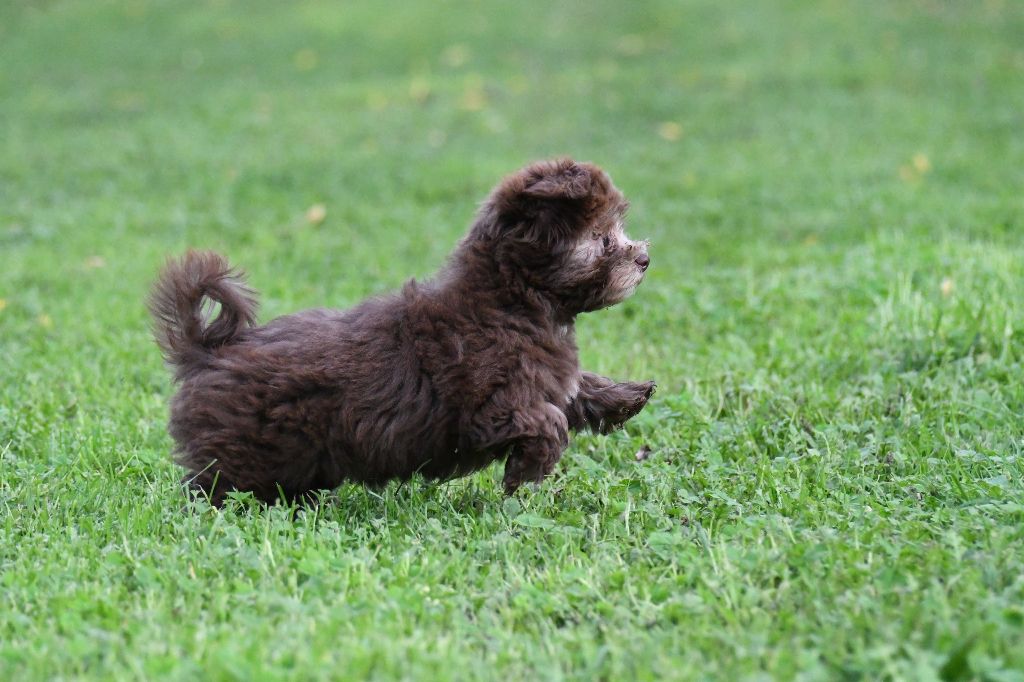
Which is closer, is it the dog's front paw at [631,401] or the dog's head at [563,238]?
the dog's head at [563,238]

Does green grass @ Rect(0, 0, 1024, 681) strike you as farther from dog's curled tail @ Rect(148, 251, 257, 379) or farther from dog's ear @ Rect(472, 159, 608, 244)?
dog's ear @ Rect(472, 159, 608, 244)

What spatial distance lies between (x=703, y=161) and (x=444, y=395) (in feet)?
27.5

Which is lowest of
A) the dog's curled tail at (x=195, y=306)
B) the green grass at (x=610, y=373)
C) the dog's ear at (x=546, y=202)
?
the green grass at (x=610, y=373)

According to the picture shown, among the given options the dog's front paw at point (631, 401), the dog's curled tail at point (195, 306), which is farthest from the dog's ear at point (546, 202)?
the dog's curled tail at point (195, 306)

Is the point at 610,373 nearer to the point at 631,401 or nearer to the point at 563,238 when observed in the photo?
the point at 631,401

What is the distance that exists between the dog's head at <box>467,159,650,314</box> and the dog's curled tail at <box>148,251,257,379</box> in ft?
3.48

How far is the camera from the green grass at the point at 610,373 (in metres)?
3.50

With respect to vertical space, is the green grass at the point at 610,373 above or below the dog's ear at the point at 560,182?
below

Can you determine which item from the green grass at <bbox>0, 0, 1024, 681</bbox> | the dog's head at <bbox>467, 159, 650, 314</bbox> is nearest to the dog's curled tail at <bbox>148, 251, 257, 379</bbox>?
the green grass at <bbox>0, 0, 1024, 681</bbox>

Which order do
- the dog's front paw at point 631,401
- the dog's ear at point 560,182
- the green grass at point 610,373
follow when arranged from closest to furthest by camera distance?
the green grass at point 610,373 < the dog's ear at point 560,182 < the dog's front paw at point 631,401

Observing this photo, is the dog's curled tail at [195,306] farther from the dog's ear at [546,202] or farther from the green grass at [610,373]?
the dog's ear at [546,202]

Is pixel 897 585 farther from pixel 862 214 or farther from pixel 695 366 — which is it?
pixel 862 214


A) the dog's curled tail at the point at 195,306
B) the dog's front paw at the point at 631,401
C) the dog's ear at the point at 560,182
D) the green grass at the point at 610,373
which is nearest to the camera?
the green grass at the point at 610,373

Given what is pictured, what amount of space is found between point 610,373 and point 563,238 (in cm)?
198
